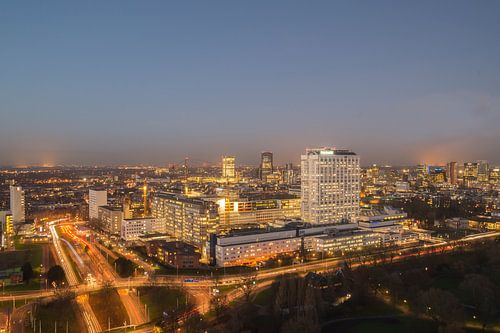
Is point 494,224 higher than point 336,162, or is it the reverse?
point 336,162

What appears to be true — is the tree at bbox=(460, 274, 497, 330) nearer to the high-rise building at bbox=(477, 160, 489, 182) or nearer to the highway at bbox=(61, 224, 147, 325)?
the highway at bbox=(61, 224, 147, 325)

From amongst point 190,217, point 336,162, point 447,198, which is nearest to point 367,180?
point 447,198

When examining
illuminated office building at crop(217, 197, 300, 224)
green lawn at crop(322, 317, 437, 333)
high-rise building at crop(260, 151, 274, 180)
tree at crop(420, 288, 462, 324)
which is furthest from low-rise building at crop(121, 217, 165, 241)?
high-rise building at crop(260, 151, 274, 180)

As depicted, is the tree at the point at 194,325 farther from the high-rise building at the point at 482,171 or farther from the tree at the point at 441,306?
the high-rise building at the point at 482,171

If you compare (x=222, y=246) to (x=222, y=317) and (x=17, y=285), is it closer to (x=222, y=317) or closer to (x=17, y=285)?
(x=222, y=317)

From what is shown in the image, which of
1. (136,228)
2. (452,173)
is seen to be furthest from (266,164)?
(136,228)

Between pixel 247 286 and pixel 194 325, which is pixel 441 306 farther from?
pixel 194 325
